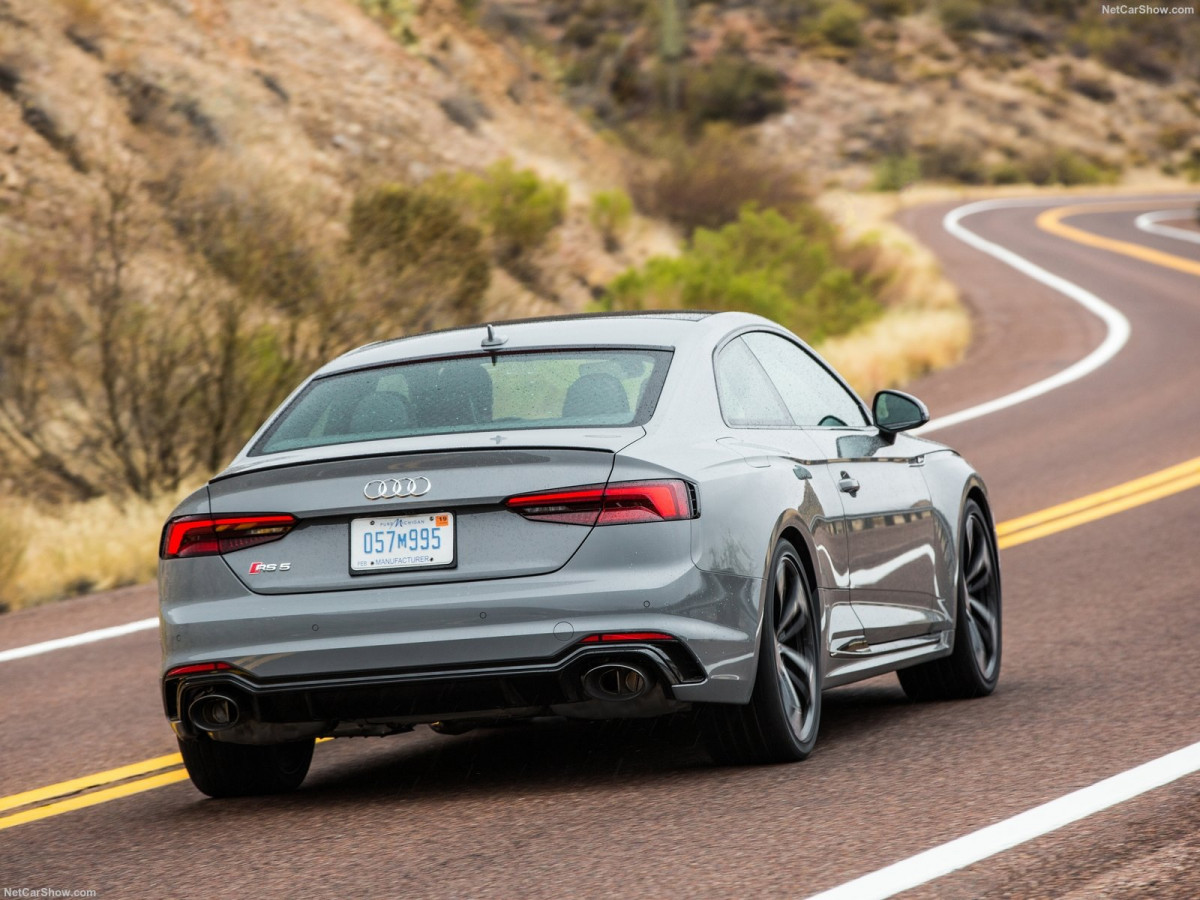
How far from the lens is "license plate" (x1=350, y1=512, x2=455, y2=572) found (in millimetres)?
5645

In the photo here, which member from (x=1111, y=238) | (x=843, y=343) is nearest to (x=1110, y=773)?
(x=843, y=343)

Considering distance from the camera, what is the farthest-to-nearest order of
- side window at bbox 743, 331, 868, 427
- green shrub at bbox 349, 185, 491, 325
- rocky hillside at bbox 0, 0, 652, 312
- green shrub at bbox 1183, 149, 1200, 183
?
green shrub at bbox 1183, 149, 1200, 183
rocky hillside at bbox 0, 0, 652, 312
green shrub at bbox 349, 185, 491, 325
side window at bbox 743, 331, 868, 427

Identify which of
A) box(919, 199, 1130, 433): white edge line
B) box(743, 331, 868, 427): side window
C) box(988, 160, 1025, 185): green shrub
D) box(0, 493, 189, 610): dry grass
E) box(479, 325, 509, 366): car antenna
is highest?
box(479, 325, 509, 366): car antenna

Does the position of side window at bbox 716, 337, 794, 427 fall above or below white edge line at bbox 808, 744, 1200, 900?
above

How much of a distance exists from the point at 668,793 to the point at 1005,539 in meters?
7.39

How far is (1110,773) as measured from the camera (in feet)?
18.7

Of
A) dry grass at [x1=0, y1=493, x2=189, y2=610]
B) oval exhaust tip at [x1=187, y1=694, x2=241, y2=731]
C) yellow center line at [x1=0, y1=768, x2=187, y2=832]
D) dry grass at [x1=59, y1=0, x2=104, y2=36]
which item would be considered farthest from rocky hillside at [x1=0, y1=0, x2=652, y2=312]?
oval exhaust tip at [x1=187, y1=694, x2=241, y2=731]

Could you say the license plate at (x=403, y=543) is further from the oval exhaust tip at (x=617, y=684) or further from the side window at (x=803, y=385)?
the side window at (x=803, y=385)

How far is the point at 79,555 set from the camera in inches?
519

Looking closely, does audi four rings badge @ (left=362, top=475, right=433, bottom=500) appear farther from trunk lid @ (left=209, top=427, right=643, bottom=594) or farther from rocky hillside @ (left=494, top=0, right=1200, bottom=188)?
rocky hillside @ (left=494, top=0, right=1200, bottom=188)

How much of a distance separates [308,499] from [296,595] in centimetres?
29

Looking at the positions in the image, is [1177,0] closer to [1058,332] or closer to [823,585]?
[1058,332]

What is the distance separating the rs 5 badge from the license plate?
8.4 inches

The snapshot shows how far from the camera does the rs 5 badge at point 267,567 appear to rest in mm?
5730
